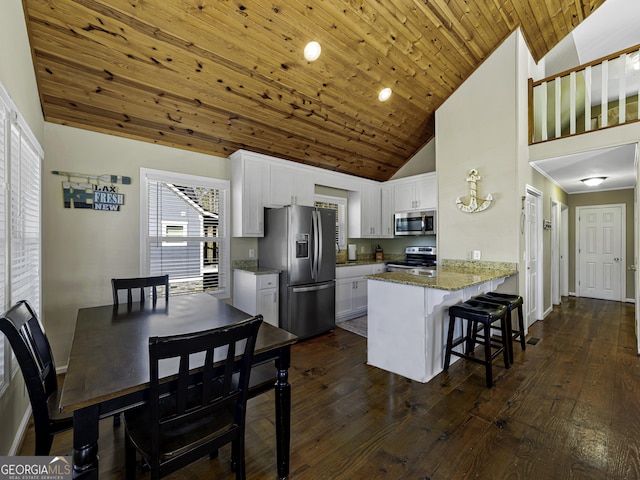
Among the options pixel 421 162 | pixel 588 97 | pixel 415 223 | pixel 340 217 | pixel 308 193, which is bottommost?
pixel 415 223

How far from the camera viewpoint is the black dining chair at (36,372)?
1.28 metres

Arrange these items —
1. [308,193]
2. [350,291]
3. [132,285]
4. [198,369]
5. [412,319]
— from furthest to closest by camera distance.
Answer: [350,291]
[308,193]
[412,319]
[132,285]
[198,369]

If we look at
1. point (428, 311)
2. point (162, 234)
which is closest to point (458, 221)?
point (428, 311)

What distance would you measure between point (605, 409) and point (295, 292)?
2.99 metres

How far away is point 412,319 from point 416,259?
9.72 ft

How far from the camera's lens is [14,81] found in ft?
6.10

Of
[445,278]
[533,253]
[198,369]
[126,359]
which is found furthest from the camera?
[533,253]

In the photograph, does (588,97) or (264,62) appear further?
(588,97)

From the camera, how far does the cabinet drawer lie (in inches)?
148

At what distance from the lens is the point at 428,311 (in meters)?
2.68

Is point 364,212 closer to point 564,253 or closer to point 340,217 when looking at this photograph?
point 340,217

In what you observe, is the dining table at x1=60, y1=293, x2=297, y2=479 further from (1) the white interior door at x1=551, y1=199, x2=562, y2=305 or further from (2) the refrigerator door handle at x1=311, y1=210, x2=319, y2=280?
(1) the white interior door at x1=551, y1=199, x2=562, y2=305

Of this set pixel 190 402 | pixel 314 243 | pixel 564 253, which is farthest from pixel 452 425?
pixel 564 253

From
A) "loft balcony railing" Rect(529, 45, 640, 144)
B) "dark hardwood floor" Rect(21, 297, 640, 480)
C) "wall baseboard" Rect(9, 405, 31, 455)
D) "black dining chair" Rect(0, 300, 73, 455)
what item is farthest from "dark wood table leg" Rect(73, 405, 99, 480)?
"loft balcony railing" Rect(529, 45, 640, 144)
